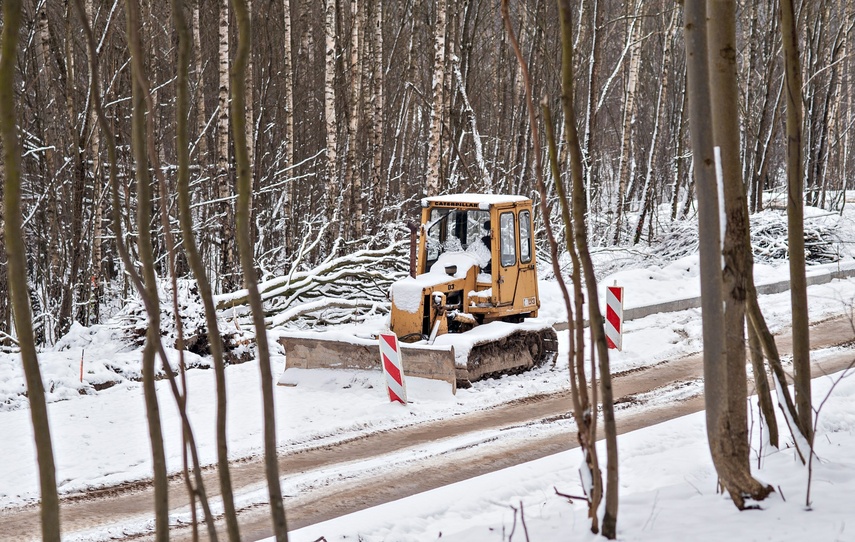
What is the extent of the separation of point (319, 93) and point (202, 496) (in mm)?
22444

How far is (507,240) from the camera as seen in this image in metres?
10.7

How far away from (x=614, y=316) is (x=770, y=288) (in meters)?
5.95

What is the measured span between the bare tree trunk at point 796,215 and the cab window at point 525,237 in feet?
18.4

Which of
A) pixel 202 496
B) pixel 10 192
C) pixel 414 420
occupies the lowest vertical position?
pixel 414 420

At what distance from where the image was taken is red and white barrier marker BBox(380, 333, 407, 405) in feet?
29.9

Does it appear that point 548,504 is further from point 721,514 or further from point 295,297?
point 295,297

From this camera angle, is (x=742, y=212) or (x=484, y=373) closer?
(x=742, y=212)

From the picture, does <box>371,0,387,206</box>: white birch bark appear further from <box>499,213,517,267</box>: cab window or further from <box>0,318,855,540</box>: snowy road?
<box>0,318,855,540</box>: snowy road

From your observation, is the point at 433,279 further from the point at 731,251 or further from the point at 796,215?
the point at 731,251

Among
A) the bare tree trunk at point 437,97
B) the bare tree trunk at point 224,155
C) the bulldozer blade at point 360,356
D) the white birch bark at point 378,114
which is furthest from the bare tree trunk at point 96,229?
the white birch bark at point 378,114

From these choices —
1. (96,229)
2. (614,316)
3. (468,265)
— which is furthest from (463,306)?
(96,229)

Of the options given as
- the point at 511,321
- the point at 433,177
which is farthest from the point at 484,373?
the point at 433,177

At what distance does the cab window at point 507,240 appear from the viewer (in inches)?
417

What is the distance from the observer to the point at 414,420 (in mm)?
8883
